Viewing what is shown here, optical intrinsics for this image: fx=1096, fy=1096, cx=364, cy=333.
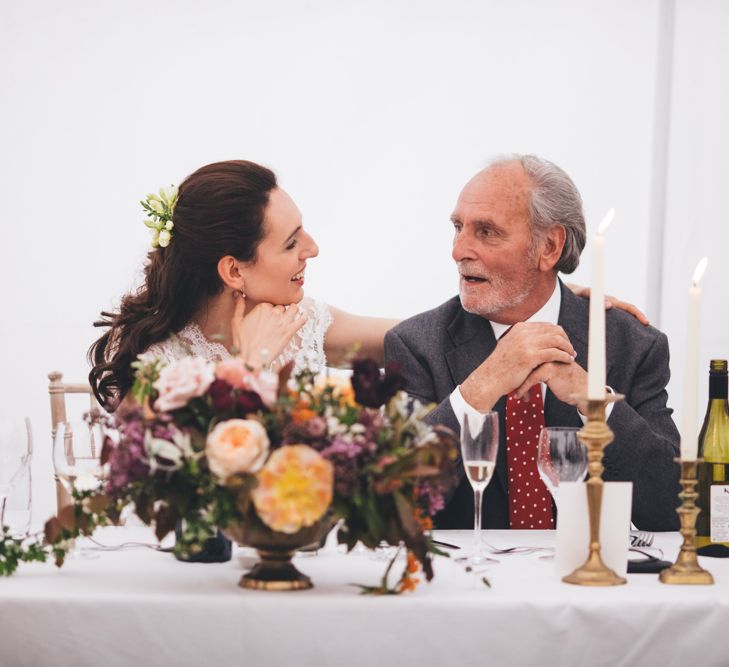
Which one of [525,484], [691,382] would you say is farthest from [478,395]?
[691,382]

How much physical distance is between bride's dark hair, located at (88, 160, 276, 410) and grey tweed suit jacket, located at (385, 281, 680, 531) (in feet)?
1.60

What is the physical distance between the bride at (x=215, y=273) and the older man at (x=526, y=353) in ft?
0.48

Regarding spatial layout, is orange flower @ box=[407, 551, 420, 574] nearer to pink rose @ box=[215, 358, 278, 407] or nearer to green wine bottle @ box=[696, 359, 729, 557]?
pink rose @ box=[215, 358, 278, 407]

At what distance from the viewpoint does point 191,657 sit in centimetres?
141

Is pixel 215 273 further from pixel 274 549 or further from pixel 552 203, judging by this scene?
pixel 274 549

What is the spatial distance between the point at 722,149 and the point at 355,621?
115 inches

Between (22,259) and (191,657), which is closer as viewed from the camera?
(191,657)

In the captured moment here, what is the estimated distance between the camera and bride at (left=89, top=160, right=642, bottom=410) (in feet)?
9.20

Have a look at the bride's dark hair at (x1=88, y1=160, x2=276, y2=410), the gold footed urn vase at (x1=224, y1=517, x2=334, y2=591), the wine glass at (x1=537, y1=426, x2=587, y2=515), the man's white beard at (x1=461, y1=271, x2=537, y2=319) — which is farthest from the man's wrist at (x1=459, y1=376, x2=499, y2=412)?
the gold footed urn vase at (x1=224, y1=517, x2=334, y2=591)

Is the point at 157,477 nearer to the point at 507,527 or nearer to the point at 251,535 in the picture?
the point at 251,535

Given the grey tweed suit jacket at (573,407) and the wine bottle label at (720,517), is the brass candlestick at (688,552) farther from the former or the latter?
the grey tweed suit jacket at (573,407)

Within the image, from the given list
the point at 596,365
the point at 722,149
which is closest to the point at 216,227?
the point at 596,365

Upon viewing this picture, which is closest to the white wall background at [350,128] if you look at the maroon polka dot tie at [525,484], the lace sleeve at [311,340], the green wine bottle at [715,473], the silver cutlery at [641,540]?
the lace sleeve at [311,340]

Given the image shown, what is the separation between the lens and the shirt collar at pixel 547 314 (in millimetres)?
2822
